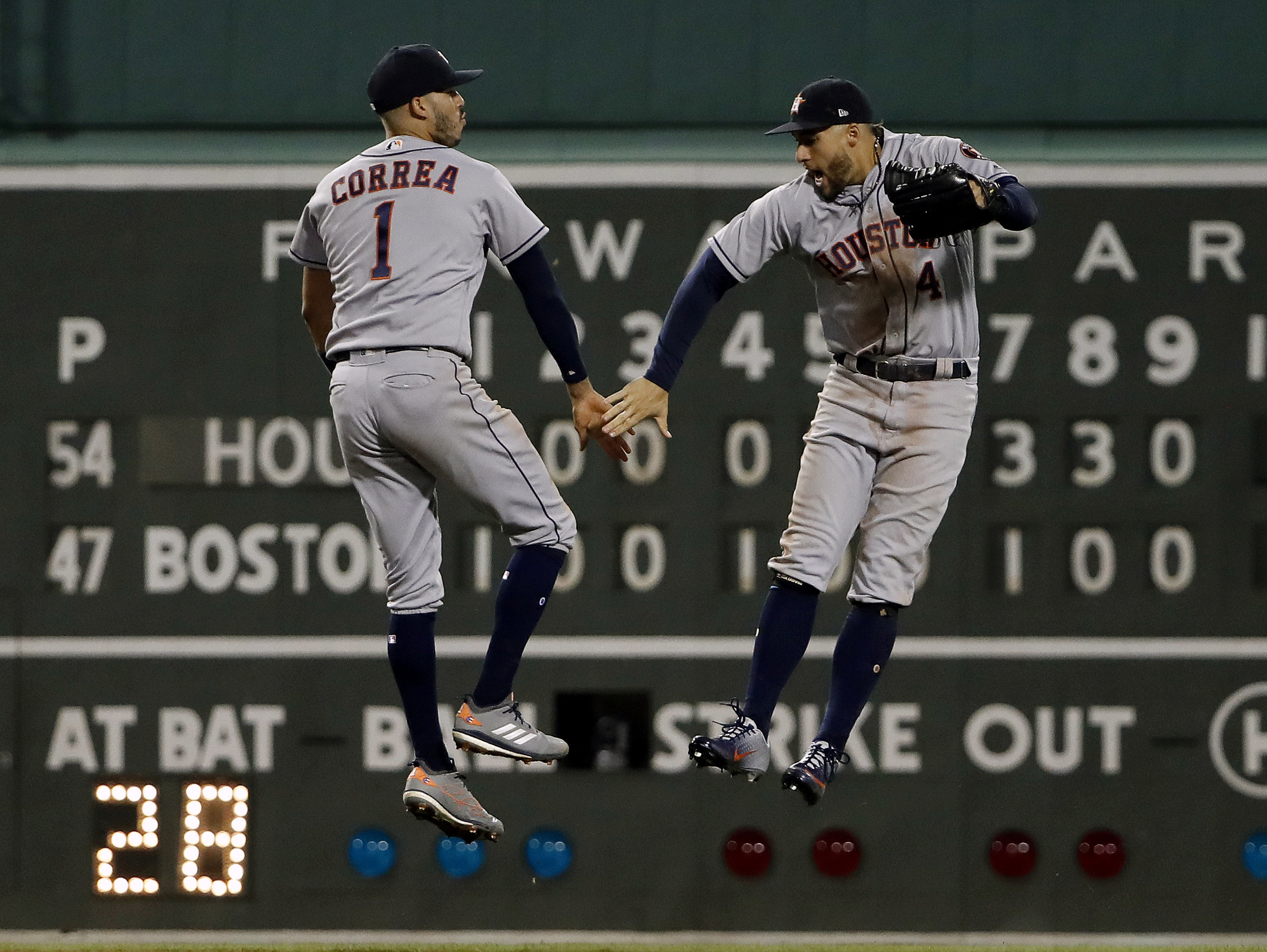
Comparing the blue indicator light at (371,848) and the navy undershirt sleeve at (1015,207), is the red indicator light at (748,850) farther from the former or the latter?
the navy undershirt sleeve at (1015,207)

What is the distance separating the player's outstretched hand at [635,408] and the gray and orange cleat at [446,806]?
1.12m

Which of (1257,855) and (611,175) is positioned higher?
(611,175)

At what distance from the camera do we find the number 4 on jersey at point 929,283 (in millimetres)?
6141

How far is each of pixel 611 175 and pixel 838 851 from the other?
270 centimetres

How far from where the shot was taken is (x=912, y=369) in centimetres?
619

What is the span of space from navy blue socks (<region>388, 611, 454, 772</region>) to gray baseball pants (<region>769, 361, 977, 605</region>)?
1.06 meters

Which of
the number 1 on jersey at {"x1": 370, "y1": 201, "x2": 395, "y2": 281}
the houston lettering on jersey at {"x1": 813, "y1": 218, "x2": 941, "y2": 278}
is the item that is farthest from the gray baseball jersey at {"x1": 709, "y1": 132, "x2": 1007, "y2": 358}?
the number 1 on jersey at {"x1": 370, "y1": 201, "x2": 395, "y2": 281}

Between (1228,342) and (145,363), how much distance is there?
13.4 ft

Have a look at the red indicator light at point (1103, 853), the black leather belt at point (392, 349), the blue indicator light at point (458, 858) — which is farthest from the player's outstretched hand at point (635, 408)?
the red indicator light at point (1103, 853)

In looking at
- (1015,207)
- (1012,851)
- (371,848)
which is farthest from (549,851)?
(1015,207)

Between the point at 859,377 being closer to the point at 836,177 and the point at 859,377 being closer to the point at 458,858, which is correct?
the point at 836,177

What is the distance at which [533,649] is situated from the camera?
25.6 ft

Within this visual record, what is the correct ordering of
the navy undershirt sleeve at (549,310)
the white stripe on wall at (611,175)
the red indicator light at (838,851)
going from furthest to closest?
the red indicator light at (838,851) < the white stripe on wall at (611,175) < the navy undershirt sleeve at (549,310)

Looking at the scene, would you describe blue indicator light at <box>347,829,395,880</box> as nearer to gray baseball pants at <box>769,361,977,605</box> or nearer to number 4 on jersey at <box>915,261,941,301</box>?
A: gray baseball pants at <box>769,361,977,605</box>
